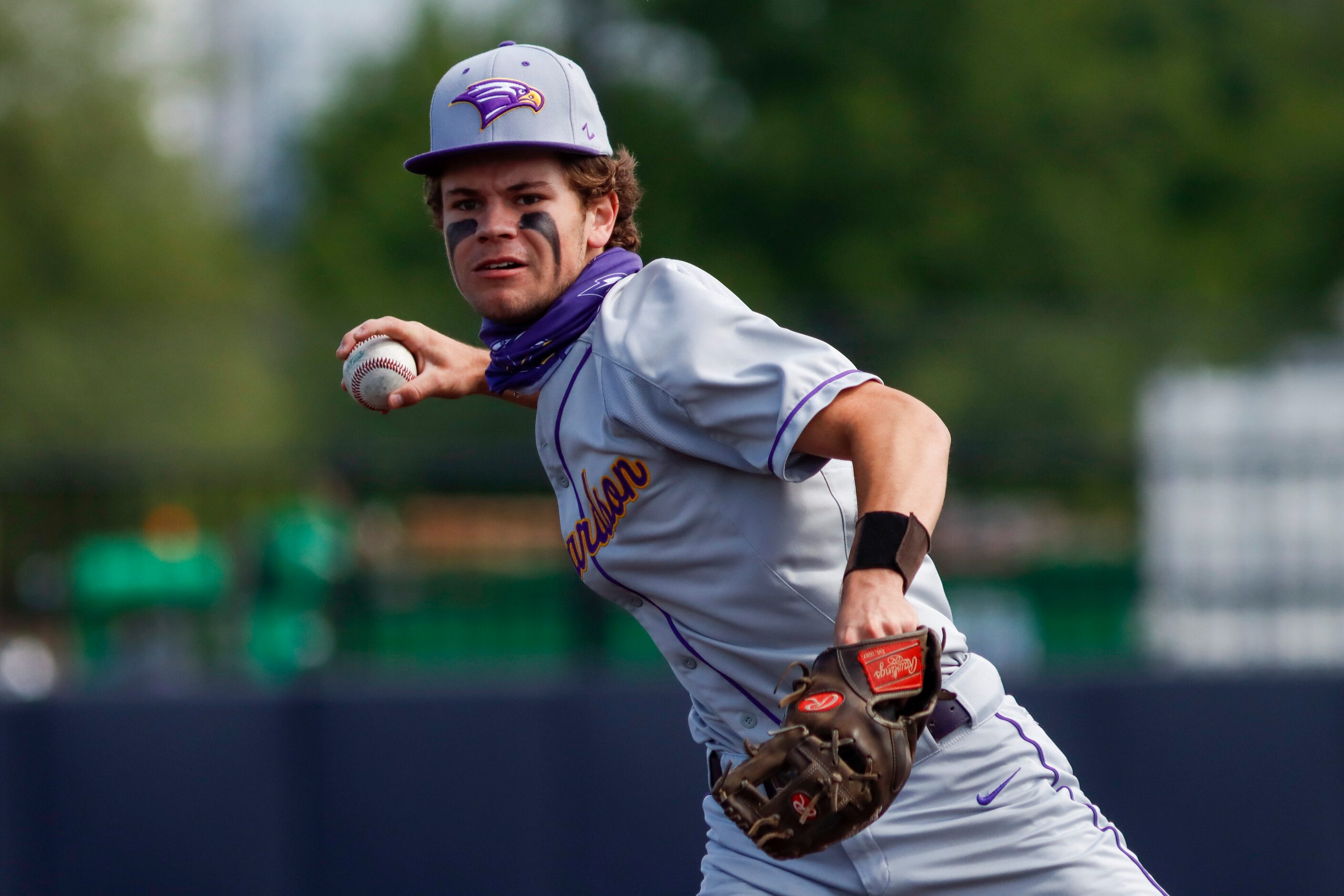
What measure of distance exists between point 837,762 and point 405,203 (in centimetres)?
2533

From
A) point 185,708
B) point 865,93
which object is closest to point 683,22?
point 865,93

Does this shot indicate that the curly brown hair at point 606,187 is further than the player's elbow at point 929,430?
Yes

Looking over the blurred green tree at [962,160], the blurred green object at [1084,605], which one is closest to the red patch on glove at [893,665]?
the blurred green object at [1084,605]

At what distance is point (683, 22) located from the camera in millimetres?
26453

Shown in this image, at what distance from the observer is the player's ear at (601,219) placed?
2990mm

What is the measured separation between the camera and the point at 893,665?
2229 millimetres

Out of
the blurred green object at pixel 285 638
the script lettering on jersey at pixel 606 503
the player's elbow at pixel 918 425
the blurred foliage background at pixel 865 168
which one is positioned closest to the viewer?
the player's elbow at pixel 918 425

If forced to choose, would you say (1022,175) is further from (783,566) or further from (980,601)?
(783,566)

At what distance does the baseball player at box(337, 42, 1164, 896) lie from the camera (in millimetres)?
2576

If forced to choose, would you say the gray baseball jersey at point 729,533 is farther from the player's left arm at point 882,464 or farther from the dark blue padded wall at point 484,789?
the dark blue padded wall at point 484,789

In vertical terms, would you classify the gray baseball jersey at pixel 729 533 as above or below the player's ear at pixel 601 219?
below

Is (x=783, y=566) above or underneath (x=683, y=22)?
underneath

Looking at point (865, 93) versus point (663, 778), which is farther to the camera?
point (865, 93)

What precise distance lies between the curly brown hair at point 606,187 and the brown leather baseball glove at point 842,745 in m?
1.09
